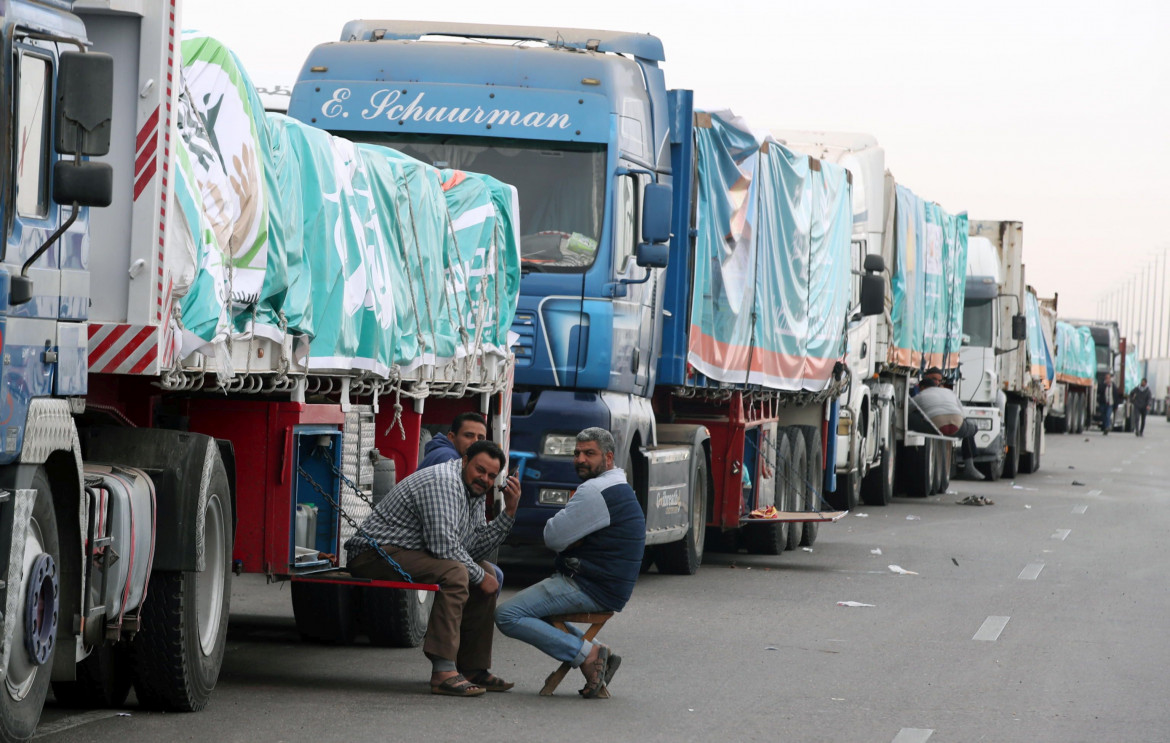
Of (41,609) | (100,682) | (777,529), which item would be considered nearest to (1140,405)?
(777,529)

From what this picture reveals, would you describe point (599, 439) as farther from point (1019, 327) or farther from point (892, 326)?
point (1019, 327)

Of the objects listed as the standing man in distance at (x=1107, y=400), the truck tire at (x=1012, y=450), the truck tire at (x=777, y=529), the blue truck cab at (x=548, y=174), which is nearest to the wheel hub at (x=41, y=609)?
the blue truck cab at (x=548, y=174)

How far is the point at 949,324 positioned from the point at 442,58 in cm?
1706

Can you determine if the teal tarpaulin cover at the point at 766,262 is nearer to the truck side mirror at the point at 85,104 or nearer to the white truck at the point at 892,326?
the white truck at the point at 892,326

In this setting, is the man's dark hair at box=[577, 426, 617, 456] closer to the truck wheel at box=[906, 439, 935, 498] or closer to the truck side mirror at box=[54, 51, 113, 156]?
the truck side mirror at box=[54, 51, 113, 156]

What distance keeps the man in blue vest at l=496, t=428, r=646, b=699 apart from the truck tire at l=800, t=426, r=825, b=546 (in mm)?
9326

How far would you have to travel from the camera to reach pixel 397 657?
10.3m

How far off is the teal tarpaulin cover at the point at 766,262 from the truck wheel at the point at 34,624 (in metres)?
9.00

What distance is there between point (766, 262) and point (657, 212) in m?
3.98

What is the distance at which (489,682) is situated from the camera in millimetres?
9133

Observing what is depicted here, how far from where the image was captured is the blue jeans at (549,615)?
29.4 ft

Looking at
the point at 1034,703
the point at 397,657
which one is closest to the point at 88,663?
the point at 397,657

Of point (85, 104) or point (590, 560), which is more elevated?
point (85, 104)

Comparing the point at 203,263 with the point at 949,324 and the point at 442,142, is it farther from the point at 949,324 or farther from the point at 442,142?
the point at 949,324
